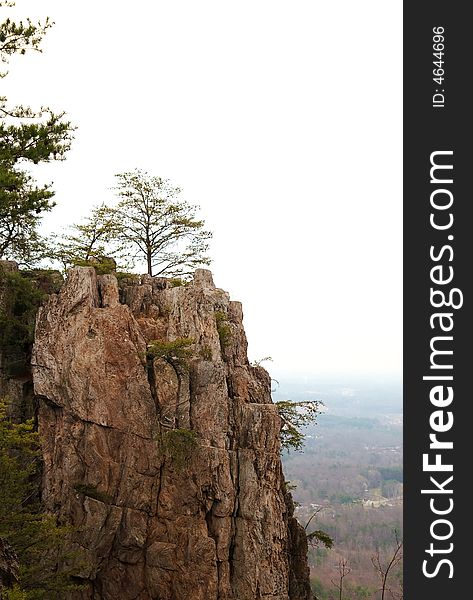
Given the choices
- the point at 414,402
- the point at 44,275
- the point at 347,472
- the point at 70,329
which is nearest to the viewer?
the point at 414,402

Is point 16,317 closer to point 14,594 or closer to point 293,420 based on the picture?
point 14,594

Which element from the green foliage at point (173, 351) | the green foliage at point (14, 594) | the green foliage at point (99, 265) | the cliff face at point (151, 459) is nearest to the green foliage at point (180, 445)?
the cliff face at point (151, 459)

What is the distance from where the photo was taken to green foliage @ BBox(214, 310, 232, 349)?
19656mm

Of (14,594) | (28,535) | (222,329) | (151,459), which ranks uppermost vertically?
(222,329)

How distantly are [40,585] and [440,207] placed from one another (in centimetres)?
1332

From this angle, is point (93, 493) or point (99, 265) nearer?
point (93, 493)

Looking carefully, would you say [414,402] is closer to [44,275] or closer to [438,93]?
[438,93]

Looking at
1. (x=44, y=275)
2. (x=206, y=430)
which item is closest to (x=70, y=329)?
(x=44, y=275)

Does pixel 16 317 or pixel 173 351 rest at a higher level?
pixel 16 317

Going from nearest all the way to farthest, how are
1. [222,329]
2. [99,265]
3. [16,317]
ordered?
1. [16,317]
2. [222,329]
3. [99,265]

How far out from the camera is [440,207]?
10680mm

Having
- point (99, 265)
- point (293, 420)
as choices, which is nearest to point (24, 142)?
point (99, 265)

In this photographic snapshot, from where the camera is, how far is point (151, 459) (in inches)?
674

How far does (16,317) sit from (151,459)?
6.89 meters
